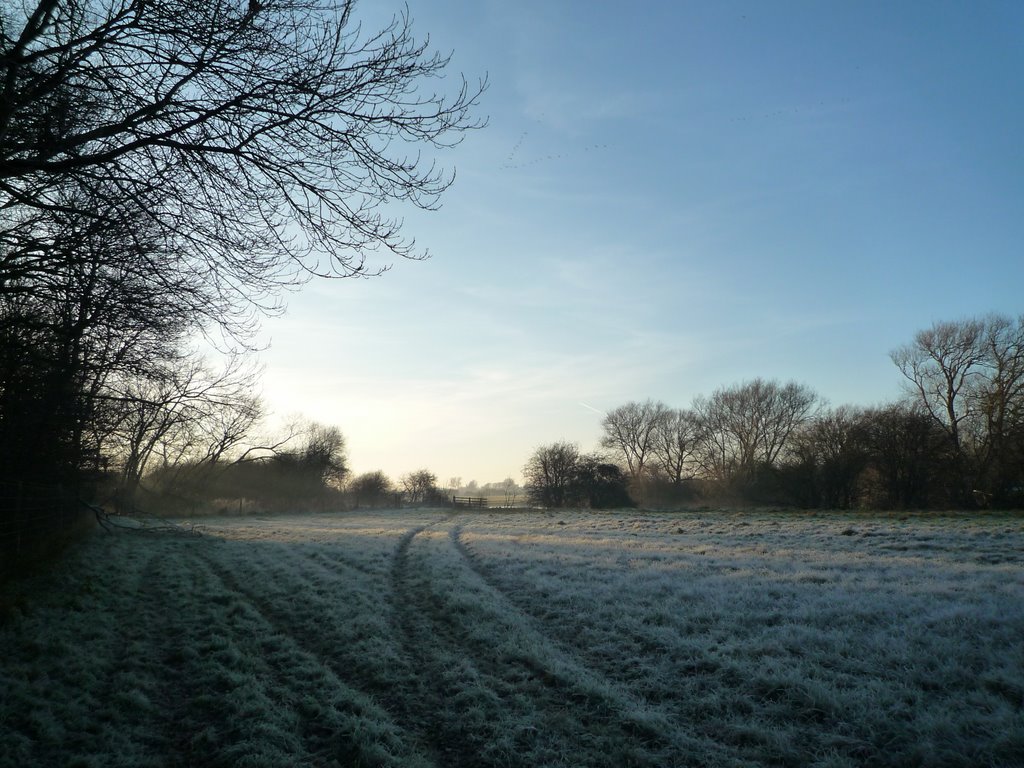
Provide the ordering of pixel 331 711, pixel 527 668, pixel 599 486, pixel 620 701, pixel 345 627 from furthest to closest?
pixel 599 486 → pixel 345 627 → pixel 527 668 → pixel 620 701 → pixel 331 711

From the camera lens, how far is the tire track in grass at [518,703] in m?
4.24

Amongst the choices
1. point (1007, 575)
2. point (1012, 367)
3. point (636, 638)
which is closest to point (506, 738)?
point (636, 638)

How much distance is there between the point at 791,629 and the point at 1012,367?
40.9m

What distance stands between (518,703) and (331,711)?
1683 millimetres

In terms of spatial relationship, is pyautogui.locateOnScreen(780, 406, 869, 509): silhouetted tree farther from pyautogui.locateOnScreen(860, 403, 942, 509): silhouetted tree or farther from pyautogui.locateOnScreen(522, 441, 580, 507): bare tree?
pyautogui.locateOnScreen(522, 441, 580, 507): bare tree

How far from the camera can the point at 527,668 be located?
6.02m

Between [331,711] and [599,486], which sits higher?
[599,486]

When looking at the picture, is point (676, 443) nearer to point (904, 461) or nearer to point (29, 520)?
point (904, 461)

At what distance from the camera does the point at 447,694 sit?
541cm

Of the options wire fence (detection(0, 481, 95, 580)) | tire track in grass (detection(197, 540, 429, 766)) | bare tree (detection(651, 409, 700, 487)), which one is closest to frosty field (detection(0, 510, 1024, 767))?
tire track in grass (detection(197, 540, 429, 766))

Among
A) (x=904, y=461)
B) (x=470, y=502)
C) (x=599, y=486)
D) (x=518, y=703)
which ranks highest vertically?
(x=904, y=461)

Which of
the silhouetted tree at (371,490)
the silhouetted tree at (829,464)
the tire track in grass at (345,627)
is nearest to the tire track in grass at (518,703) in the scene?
the tire track in grass at (345,627)

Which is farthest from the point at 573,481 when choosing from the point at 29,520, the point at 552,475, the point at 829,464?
the point at 29,520

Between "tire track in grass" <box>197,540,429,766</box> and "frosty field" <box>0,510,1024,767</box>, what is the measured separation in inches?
0.9
